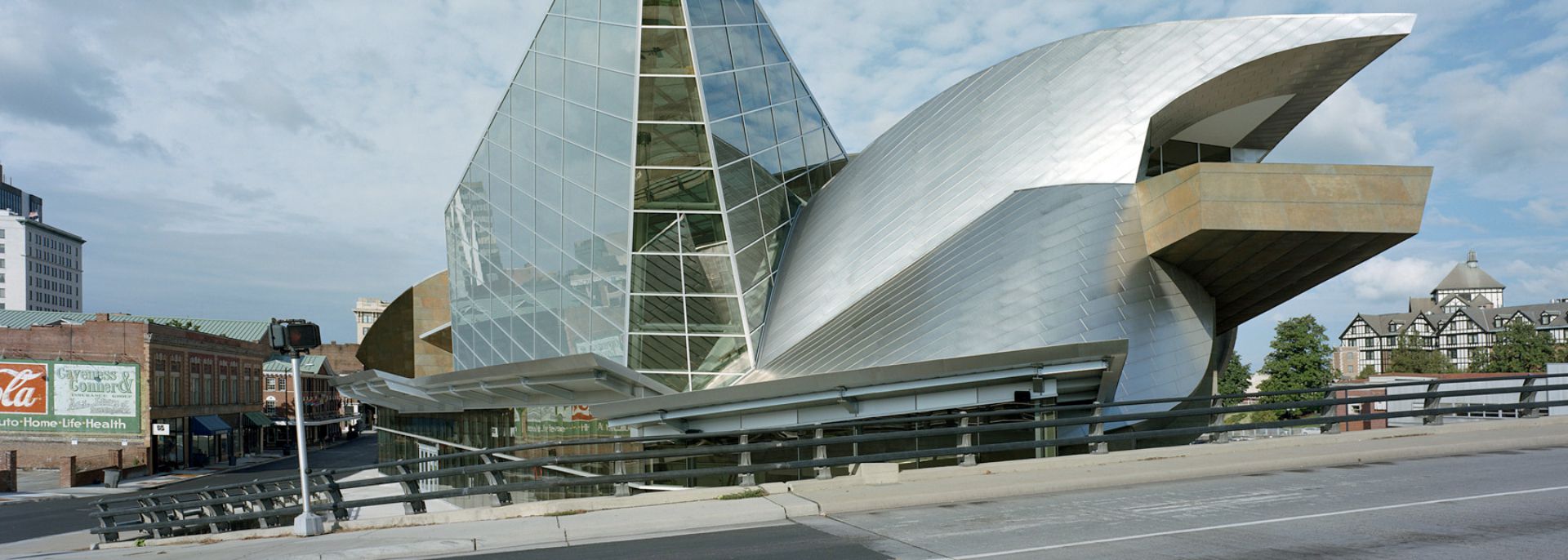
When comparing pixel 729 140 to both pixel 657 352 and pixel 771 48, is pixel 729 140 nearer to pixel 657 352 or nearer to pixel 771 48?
pixel 771 48

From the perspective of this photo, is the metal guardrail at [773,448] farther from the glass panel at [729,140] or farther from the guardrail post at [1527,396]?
the glass panel at [729,140]

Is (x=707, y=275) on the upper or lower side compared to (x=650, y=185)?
lower

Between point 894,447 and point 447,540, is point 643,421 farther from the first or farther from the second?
point 447,540

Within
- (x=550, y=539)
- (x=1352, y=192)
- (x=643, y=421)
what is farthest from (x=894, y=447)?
(x=1352, y=192)

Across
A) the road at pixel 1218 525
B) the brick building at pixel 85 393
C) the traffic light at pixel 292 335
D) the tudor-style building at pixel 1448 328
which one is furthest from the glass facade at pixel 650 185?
the tudor-style building at pixel 1448 328

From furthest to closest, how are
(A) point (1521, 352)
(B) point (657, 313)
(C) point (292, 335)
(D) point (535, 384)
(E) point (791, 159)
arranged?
(A) point (1521, 352)
(E) point (791, 159)
(B) point (657, 313)
(D) point (535, 384)
(C) point (292, 335)

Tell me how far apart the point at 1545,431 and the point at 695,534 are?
569 inches

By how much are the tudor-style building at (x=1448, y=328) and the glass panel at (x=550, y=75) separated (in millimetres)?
133726

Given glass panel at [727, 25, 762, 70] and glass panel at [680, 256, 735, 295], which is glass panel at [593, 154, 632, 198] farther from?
glass panel at [727, 25, 762, 70]

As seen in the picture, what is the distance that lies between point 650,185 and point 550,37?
623 centimetres

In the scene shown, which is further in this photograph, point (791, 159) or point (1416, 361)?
point (1416, 361)

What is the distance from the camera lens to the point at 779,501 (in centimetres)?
Result: 1173

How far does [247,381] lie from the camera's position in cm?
8100

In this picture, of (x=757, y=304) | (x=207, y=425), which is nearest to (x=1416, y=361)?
(x=757, y=304)
